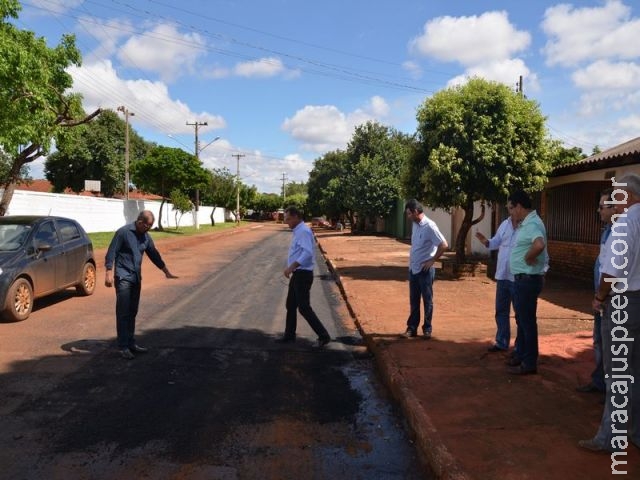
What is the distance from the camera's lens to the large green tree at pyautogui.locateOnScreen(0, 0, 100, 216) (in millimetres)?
11689

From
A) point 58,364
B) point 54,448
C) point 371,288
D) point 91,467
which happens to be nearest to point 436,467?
point 91,467

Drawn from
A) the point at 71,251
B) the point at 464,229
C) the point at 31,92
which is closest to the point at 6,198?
the point at 31,92

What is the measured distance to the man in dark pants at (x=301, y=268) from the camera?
7266 mm

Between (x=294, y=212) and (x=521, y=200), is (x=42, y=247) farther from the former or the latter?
(x=521, y=200)

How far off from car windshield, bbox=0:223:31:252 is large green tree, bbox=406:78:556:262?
867cm

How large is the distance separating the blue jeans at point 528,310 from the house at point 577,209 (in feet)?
26.0

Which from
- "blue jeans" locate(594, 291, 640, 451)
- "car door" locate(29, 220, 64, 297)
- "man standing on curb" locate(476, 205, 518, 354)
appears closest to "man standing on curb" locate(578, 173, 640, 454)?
"blue jeans" locate(594, 291, 640, 451)

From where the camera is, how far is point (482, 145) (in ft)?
44.4

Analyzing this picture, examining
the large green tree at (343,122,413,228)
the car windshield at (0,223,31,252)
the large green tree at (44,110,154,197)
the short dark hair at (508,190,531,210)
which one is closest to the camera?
the short dark hair at (508,190,531,210)

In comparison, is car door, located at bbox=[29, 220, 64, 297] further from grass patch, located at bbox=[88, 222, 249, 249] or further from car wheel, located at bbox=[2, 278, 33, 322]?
grass patch, located at bbox=[88, 222, 249, 249]

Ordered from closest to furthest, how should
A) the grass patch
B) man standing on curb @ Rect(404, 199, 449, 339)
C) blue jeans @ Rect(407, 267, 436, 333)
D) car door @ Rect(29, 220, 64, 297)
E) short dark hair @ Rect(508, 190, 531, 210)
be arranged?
short dark hair @ Rect(508, 190, 531, 210), man standing on curb @ Rect(404, 199, 449, 339), blue jeans @ Rect(407, 267, 436, 333), car door @ Rect(29, 220, 64, 297), the grass patch

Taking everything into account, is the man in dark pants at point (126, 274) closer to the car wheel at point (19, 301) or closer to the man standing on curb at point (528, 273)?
the car wheel at point (19, 301)

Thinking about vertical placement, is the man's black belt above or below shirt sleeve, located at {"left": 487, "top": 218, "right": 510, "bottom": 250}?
below

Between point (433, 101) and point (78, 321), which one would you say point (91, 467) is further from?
point (433, 101)
